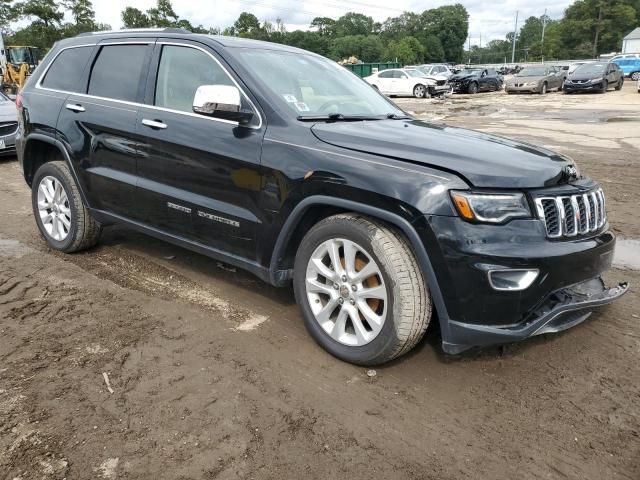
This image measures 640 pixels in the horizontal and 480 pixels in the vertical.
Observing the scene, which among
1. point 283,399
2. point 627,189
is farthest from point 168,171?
point 627,189

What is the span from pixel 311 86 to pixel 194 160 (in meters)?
0.96

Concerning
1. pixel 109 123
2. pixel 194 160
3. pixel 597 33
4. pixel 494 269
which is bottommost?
pixel 494 269

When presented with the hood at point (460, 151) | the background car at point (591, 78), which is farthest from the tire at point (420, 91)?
the hood at point (460, 151)

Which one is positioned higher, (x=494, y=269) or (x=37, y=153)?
(x=37, y=153)

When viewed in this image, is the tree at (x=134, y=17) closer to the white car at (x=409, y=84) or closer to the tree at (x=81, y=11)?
the tree at (x=81, y=11)

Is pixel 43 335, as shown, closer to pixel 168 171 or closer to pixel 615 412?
pixel 168 171

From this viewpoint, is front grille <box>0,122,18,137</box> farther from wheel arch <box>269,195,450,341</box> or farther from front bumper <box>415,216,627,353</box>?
front bumper <box>415,216,627,353</box>

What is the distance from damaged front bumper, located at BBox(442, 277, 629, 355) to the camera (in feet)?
8.90

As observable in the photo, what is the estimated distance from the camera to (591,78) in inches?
1158

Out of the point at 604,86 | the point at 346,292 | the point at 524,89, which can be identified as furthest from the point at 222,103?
the point at 604,86

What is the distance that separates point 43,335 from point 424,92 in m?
27.6

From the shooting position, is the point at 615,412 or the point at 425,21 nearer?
the point at 615,412

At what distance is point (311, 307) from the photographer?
3273mm

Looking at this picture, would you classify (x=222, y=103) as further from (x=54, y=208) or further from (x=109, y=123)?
(x=54, y=208)
